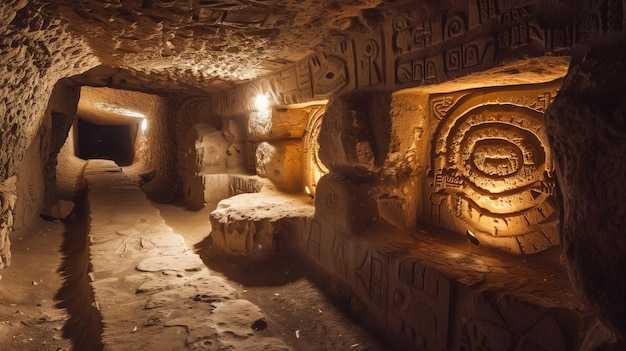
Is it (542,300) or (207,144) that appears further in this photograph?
(207,144)

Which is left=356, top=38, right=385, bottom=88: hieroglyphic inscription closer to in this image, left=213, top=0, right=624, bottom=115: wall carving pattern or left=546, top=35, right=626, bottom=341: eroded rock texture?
left=213, top=0, right=624, bottom=115: wall carving pattern

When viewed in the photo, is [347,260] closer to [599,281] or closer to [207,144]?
[599,281]

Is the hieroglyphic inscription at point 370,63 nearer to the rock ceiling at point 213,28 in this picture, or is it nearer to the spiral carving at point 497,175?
the rock ceiling at point 213,28

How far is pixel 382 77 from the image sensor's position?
3330mm

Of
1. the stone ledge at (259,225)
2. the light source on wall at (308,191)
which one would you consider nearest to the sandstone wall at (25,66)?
the stone ledge at (259,225)

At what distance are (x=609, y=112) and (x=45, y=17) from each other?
3.24 metres

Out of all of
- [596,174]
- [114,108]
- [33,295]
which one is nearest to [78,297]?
[33,295]

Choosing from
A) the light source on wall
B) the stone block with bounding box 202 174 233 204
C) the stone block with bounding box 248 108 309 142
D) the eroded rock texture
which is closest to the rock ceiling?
the stone block with bounding box 248 108 309 142

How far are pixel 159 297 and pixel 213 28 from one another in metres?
2.34

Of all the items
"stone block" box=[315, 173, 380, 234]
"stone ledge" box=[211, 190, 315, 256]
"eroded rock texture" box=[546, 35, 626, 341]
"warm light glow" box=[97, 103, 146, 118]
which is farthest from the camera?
"warm light glow" box=[97, 103, 146, 118]

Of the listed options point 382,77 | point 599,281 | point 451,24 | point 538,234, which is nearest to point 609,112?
point 599,281

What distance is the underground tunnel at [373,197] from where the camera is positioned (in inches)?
64.6

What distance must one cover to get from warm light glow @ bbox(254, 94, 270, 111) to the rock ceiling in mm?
658

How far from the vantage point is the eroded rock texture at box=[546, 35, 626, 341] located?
1.35 meters
